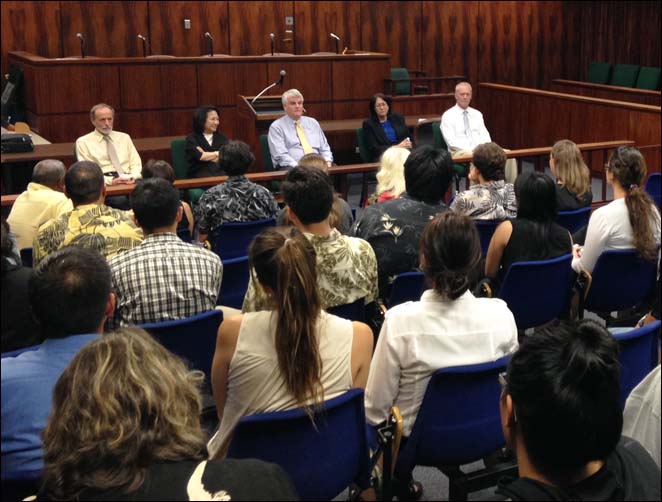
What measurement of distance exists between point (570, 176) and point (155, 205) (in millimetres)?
2730

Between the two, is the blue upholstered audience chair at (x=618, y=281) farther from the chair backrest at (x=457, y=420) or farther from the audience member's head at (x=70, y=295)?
the audience member's head at (x=70, y=295)

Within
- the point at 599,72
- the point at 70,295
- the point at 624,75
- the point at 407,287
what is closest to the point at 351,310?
the point at 407,287

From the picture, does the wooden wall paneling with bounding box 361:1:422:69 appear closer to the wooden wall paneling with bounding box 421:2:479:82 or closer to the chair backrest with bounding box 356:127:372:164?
the wooden wall paneling with bounding box 421:2:479:82

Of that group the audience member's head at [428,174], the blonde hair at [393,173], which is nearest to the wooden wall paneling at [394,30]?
the blonde hair at [393,173]

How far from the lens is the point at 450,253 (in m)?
2.63

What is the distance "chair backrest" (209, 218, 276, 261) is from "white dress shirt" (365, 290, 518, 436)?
203cm

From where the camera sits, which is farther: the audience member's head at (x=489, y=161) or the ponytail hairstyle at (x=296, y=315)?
the audience member's head at (x=489, y=161)

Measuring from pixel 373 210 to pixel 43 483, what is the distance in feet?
8.11

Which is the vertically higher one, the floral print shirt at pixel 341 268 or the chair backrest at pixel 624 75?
the chair backrest at pixel 624 75

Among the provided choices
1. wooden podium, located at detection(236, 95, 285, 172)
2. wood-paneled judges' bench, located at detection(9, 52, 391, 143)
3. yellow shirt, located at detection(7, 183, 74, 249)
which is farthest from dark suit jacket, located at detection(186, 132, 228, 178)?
wood-paneled judges' bench, located at detection(9, 52, 391, 143)

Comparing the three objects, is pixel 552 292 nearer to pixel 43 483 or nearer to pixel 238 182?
pixel 238 182

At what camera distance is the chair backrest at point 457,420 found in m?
2.39

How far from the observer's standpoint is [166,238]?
322 centimetres

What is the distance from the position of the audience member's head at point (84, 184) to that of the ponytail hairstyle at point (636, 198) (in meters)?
2.59
